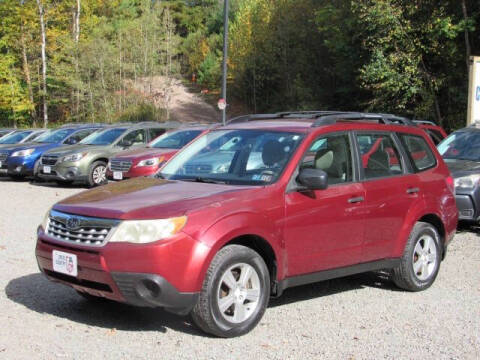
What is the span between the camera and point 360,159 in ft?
20.1

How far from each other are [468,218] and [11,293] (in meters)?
6.88

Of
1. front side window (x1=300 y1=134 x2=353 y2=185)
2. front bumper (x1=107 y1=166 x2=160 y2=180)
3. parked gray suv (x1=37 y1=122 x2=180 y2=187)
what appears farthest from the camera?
parked gray suv (x1=37 y1=122 x2=180 y2=187)

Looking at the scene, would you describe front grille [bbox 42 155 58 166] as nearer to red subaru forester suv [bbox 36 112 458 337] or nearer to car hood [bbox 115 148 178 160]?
car hood [bbox 115 148 178 160]


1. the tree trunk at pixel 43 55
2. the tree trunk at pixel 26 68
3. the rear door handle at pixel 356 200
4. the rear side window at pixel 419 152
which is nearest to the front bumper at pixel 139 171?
the rear side window at pixel 419 152

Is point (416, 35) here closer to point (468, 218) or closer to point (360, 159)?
point (468, 218)

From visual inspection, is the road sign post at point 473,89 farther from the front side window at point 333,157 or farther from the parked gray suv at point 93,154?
the front side window at point 333,157

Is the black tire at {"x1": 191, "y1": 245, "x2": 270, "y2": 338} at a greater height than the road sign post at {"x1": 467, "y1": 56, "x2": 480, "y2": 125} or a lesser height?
lesser

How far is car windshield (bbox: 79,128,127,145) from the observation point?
18.0 meters

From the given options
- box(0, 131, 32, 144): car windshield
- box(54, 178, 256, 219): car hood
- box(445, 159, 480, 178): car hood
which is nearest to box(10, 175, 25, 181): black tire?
box(0, 131, 32, 144): car windshield

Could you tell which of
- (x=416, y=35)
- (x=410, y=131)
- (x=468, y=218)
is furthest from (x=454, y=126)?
(x=410, y=131)

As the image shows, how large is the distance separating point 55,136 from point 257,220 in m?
17.1

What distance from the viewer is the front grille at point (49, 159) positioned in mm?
17134

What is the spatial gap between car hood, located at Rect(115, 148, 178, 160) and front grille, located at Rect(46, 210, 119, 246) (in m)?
9.57

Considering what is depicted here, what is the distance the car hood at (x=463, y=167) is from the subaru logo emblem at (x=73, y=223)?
7.00 metres
